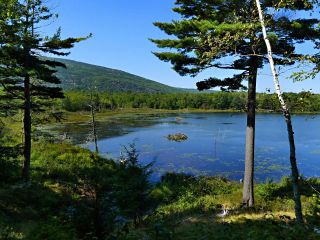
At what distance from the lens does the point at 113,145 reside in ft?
186

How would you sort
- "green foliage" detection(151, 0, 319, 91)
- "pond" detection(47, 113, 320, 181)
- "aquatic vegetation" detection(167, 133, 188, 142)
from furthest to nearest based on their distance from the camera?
"aquatic vegetation" detection(167, 133, 188, 142), "pond" detection(47, 113, 320, 181), "green foliage" detection(151, 0, 319, 91)

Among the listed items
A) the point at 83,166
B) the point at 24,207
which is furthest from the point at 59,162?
the point at 24,207

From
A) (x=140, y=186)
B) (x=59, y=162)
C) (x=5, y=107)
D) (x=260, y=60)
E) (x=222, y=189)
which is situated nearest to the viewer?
(x=140, y=186)

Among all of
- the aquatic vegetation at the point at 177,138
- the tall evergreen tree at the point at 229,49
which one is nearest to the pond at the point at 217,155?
the aquatic vegetation at the point at 177,138

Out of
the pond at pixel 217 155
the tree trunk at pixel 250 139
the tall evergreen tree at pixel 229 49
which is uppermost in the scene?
the tall evergreen tree at pixel 229 49

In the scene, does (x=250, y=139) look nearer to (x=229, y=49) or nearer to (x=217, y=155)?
(x=229, y=49)

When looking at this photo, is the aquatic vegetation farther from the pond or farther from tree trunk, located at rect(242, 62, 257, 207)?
tree trunk, located at rect(242, 62, 257, 207)

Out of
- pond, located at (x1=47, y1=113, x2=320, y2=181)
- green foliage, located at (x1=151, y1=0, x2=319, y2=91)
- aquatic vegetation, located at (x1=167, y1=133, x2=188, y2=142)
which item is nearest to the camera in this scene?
green foliage, located at (x1=151, y1=0, x2=319, y2=91)

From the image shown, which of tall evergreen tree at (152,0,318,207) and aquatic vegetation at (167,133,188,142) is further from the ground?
tall evergreen tree at (152,0,318,207)

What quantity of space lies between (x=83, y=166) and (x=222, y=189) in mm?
12245

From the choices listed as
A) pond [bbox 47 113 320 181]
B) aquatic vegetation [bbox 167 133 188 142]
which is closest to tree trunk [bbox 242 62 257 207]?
pond [bbox 47 113 320 181]

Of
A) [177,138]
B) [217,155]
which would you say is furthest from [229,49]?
[177,138]

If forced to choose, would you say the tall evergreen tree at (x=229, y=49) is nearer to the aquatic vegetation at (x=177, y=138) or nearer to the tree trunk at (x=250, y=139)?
the tree trunk at (x=250, y=139)

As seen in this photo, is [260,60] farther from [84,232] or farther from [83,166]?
[83,166]
